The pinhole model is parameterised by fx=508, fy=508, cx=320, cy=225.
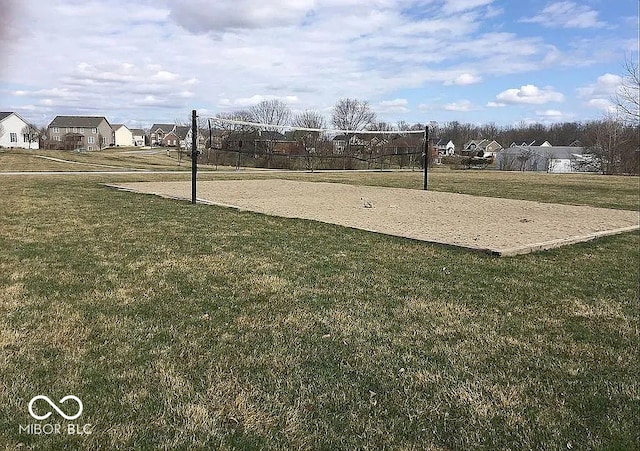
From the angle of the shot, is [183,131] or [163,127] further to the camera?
[163,127]

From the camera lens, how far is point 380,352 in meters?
3.32

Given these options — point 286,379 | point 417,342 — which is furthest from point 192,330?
point 417,342

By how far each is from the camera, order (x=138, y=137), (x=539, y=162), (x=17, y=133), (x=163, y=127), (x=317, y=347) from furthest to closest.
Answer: (x=163, y=127), (x=138, y=137), (x=17, y=133), (x=539, y=162), (x=317, y=347)

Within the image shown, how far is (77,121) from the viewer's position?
9031 cm

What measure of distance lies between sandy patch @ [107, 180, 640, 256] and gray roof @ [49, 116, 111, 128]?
8570 centimetres

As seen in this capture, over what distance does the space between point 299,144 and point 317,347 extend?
2759cm

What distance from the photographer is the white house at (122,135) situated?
350ft

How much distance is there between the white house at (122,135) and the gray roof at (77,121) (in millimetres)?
13861

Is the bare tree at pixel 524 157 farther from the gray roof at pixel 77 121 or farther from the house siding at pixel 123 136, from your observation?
the house siding at pixel 123 136

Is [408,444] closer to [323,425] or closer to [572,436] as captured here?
[323,425]

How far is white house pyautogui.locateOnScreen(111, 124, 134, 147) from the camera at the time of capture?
107 metres

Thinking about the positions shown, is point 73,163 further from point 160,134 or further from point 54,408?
point 160,134

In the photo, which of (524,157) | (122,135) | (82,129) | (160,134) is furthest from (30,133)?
(524,157)

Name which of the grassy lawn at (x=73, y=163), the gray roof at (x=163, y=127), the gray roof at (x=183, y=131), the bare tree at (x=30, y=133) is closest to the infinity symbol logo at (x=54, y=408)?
the grassy lawn at (x=73, y=163)
